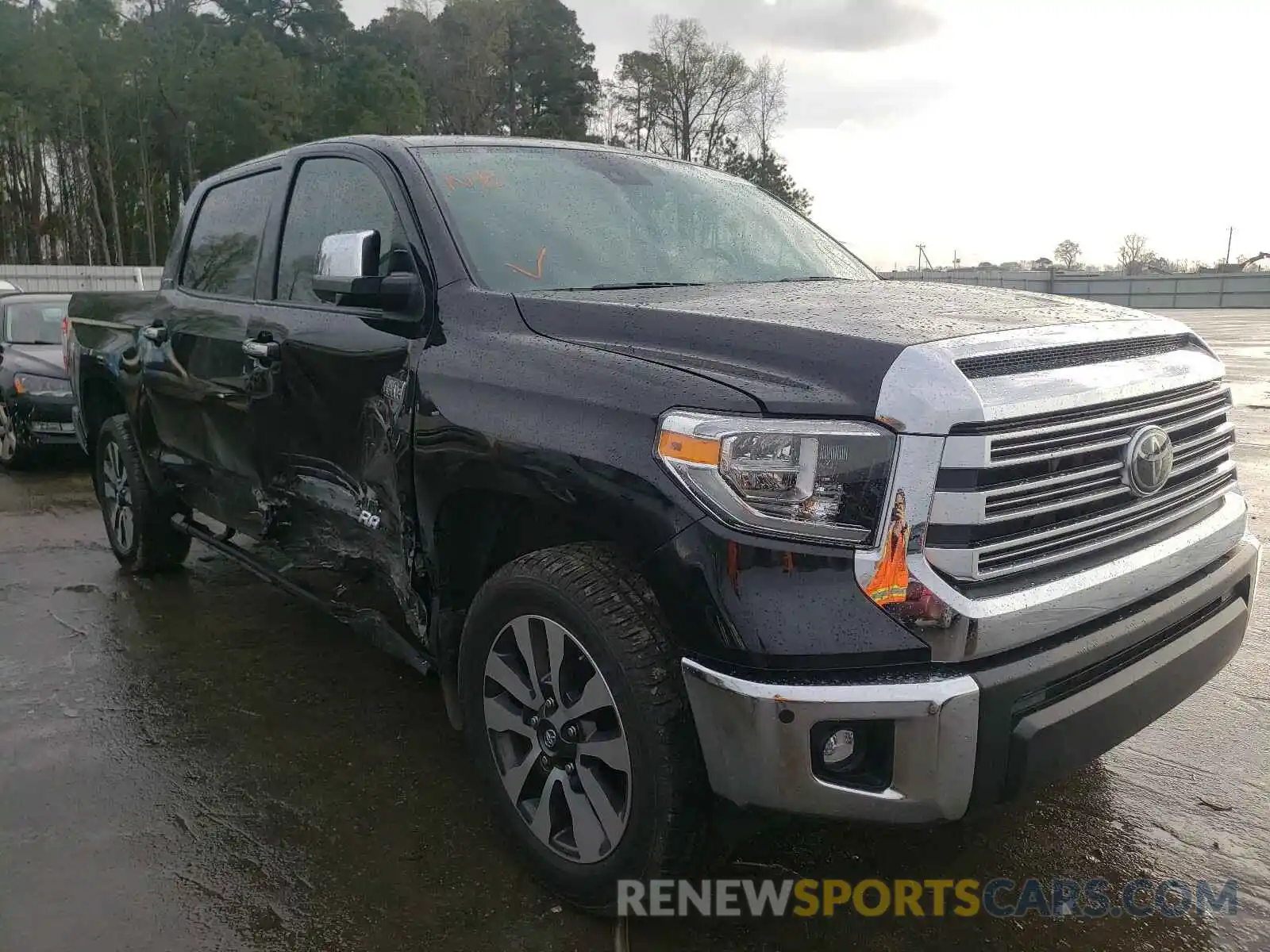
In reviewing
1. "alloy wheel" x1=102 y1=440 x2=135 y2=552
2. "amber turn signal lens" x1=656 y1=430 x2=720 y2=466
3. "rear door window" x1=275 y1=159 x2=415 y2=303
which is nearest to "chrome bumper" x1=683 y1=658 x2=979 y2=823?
"amber turn signal lens" x1=656 y1=430 x2=720 y2=466

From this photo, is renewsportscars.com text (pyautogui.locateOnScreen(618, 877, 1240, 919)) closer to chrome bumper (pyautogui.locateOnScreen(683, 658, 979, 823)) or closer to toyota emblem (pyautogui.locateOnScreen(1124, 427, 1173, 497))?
chrome bumper (pyautogui.locateOnScreen(683, 658, 979, 823))

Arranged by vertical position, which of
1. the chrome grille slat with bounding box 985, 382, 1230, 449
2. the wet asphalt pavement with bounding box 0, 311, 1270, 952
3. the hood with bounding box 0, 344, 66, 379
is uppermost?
the chrome grille slat with bounding box 985, 382, 1230, 449

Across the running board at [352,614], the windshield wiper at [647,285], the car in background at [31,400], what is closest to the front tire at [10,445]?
the car in background at [31,400]

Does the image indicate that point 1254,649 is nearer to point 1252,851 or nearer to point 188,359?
point 1252,851

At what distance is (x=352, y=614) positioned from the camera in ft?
11.2

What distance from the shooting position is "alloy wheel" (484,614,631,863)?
2.32 m

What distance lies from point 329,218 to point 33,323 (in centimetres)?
724

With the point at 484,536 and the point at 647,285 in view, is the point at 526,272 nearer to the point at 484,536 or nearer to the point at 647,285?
the point at 647,285

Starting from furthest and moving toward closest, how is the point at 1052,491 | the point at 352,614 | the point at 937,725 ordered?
the point at 352,614, the point at 1052,491, the point at 937,725

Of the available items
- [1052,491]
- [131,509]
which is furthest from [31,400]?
[1052,491]

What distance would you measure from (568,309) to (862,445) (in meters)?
0.94

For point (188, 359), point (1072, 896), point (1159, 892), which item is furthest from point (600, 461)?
point (188, 359)

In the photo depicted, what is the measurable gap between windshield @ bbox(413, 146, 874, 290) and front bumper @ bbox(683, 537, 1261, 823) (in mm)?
1392

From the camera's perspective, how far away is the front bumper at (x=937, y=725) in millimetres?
1946
